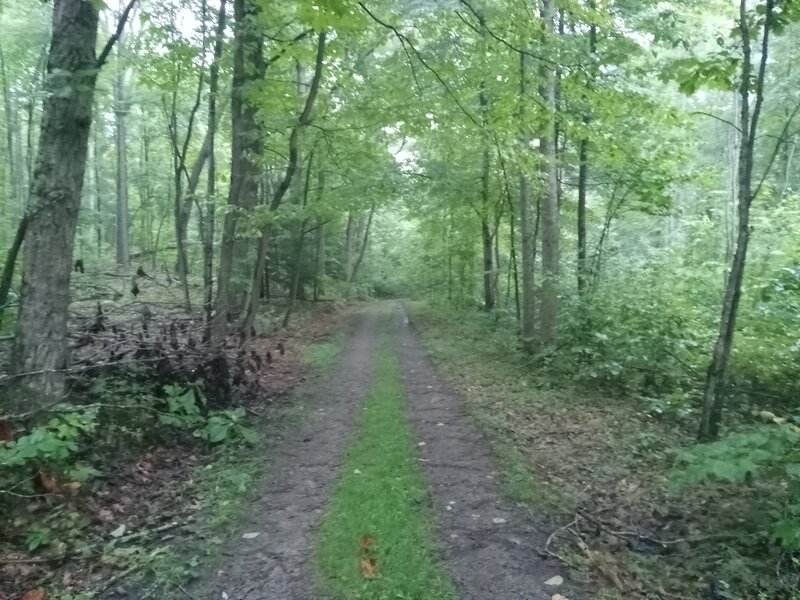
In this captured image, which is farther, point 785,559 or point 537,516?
point 537,516

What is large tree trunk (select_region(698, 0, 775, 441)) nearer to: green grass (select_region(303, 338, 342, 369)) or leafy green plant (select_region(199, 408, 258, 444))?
leafy green plant (select_region(199, 408, 258, 444))

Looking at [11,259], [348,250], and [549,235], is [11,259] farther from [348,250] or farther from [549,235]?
[348,250]

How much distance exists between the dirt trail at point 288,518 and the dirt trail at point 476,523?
Answer: 3.62ft

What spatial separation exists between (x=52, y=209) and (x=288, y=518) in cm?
417

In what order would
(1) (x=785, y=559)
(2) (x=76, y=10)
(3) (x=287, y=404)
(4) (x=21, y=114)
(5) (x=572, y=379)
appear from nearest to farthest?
(1) (x=785, y=559)
(2) (x=76, y=10)
(3) (x=287, y=404)
(5) (x=572, y=379)
(4) (x=21, y=114)

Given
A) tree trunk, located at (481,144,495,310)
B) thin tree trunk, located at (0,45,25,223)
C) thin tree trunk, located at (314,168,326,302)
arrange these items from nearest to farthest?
thin tree trunk, located at (314,168,326,302) < tree trunk, located at (481,144,495,310) < thin tree trunk, located at (0,45,25,223)

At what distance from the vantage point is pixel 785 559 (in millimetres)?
3949

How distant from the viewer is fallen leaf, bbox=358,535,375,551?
4473 mm

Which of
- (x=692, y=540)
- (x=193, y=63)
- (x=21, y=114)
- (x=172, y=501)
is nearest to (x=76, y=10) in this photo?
(x=193, y=63)

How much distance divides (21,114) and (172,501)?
30.2 m

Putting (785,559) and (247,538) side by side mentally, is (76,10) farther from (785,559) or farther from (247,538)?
(785,559)

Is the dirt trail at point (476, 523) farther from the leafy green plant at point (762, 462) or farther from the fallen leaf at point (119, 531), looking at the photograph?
the fallen leaf at point (119, 531)

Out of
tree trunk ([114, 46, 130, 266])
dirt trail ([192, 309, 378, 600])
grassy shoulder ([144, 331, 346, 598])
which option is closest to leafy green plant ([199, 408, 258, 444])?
grassy shoulder ([144, 331, 346, 598])

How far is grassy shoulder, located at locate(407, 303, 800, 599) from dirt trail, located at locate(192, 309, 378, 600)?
198cm
